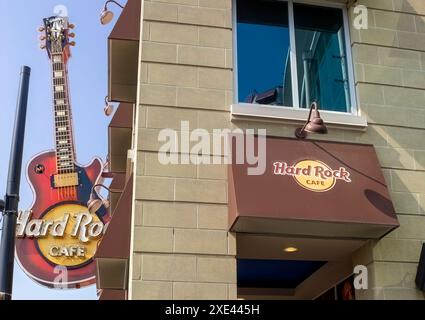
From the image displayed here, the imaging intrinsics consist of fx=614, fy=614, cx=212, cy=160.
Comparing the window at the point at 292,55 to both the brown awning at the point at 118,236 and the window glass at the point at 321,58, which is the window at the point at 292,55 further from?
the brown awning at the point at 118,236

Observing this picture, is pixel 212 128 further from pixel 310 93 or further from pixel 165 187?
pixel 310 93

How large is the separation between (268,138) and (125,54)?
305cm

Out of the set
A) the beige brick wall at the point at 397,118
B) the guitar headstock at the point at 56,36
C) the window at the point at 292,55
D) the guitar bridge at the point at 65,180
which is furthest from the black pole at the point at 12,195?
the guitar headstock at the point at 56,36

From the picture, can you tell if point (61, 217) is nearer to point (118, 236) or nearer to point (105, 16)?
point (105, 16)

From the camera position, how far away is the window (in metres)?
8.74

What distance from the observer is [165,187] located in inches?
304

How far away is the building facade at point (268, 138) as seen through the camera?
7.48 metres

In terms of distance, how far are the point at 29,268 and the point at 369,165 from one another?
19.5 m

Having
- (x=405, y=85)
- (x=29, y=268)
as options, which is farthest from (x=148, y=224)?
(x=29, y=268)

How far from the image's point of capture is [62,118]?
28.8 metres

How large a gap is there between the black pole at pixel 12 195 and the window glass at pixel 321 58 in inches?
154

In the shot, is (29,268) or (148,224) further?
(29,268)

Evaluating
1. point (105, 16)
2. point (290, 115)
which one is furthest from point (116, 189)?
point (290, 115)
